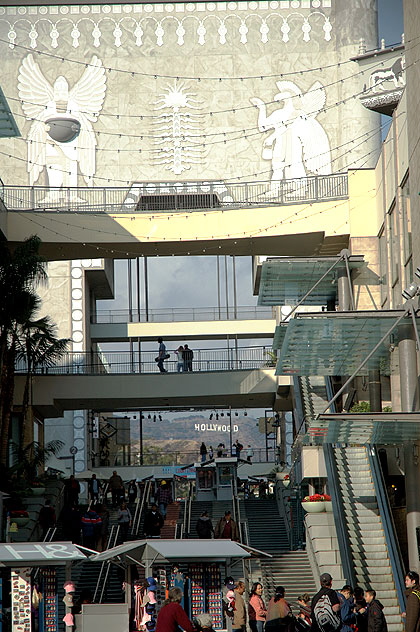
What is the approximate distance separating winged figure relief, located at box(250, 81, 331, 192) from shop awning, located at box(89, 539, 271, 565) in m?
34.1

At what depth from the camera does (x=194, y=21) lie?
52469 mm

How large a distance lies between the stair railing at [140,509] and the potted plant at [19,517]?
3.21 meters

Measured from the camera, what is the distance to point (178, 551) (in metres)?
19.0

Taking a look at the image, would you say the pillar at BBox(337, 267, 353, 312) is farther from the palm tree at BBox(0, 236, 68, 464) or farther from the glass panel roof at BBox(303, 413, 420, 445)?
the palm tree at BBox(0, 236, 68, 464)

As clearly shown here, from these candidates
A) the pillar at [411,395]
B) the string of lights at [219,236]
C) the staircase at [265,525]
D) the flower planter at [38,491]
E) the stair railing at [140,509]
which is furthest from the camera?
the string of lights at [219,236]

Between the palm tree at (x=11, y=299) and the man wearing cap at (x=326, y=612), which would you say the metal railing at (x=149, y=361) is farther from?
the man wearing cap at (x=326, y=612)

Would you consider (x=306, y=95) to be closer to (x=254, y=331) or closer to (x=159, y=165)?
(x=159, y=165)

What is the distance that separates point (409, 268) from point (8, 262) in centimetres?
1384

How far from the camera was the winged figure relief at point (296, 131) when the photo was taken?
171 ft

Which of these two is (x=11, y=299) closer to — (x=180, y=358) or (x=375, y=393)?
(x=375, y=393)

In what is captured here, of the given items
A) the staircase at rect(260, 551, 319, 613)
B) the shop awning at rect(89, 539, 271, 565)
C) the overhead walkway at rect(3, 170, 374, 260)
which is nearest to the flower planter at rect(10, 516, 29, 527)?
the staircase at rect(260, 551, 319, 613)

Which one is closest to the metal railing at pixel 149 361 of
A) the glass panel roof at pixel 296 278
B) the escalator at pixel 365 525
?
the glass panel roof at pixel 296 278

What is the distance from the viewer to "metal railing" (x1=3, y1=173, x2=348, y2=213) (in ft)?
127

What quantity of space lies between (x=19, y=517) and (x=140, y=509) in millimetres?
4767
